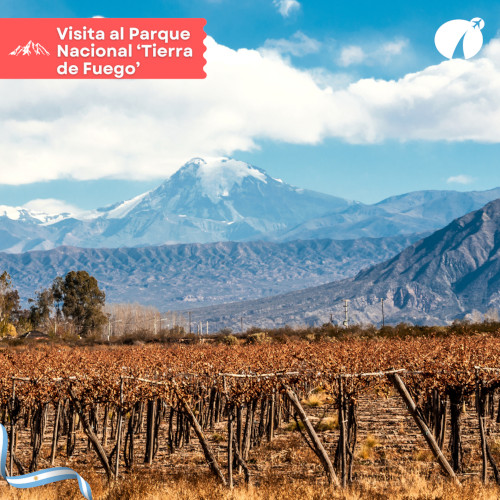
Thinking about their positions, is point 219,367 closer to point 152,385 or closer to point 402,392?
point 152,385

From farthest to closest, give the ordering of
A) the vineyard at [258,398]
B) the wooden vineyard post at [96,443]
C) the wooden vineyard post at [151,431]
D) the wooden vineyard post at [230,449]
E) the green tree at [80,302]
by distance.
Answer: the green tree at [80,302] → the wooden vineyard post at [151,431] → the wooden vineyard post at [96,443] → the wooden vineyard post at [230,449] → the vineyard at [258,398]

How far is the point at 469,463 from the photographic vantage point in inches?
788

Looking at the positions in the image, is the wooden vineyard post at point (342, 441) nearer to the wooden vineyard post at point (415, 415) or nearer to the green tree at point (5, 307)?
the wooden vineyard post at point (415, 415)

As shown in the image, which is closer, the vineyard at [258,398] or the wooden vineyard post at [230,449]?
the vineyard at [258,398]

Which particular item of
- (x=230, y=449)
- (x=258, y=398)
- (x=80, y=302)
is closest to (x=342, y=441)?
(x=230, y=449)

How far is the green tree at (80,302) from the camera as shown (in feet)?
348

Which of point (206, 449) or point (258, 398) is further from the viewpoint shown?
point (258, 398)

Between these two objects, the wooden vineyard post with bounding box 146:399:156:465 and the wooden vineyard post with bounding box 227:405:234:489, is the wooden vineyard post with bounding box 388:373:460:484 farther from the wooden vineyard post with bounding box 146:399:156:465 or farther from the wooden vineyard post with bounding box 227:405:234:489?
the wooden vineyard post with bounding box 146:399:156:465

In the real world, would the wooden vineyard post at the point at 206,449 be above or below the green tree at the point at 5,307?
below

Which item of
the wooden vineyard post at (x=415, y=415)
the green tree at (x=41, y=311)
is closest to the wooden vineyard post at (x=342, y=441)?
the wooden vineyard post at (x=415, y=415)

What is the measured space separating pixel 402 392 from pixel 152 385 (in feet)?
25.4

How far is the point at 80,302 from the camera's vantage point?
4218 inches

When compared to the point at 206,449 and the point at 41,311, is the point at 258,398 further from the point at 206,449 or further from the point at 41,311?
the point at 41,311

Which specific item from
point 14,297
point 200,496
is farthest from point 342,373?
point 14,297
